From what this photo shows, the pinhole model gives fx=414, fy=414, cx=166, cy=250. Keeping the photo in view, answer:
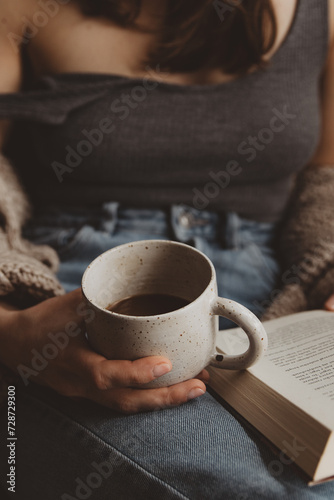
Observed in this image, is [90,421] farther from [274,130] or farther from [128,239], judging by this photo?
[274,130]

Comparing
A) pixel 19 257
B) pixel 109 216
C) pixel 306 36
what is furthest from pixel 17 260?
pixel 306 36

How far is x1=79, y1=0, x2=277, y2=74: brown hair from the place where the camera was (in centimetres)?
75

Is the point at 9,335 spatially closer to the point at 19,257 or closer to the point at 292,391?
the point at 19,257

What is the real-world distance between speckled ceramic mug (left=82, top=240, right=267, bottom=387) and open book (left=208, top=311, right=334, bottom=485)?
4 cm

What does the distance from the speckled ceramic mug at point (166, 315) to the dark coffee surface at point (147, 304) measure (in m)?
0.01

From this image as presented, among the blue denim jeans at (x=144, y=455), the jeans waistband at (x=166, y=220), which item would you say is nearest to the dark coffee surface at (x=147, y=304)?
the blue denim jeans at (x=144, y=455)

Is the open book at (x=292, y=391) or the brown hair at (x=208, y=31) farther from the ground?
the brown hair at (x=208, y=31)

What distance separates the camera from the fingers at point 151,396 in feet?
1.58

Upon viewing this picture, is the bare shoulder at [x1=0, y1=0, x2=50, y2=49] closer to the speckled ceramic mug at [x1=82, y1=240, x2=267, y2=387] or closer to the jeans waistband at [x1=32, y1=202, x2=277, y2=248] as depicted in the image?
the jeans waistband at [x1=32, y1=202, x2=277, y2=248]

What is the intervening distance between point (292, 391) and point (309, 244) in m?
0.40

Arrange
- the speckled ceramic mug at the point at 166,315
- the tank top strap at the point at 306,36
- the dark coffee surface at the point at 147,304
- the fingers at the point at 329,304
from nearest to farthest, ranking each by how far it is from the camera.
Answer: the speckled ceramic mug at the point at 166,315, the dark coffee surface at the point at 147,304, the fingers at the point at 329,304, the tank top strap at the point at 306,36

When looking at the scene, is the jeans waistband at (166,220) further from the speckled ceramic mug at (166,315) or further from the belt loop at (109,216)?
the speckled ceramic mug at (166,315)

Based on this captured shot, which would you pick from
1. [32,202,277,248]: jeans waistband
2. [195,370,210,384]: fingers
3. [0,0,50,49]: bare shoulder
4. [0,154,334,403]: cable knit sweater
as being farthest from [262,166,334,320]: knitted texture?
[0,0,50,49]: bare shoulder

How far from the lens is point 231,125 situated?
0.78 meters
